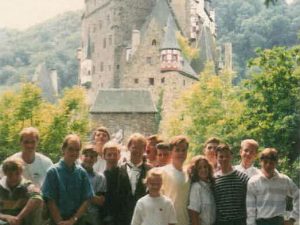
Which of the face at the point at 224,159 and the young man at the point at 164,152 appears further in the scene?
the young man at the point at 164,152

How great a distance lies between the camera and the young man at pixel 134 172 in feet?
24.3

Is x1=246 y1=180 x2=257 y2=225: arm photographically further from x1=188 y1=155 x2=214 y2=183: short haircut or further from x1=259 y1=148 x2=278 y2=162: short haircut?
x1=188 y1=155 x2=214 y2=183: short haircut

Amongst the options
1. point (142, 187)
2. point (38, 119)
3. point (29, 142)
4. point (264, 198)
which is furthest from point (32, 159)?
point (38, 119)

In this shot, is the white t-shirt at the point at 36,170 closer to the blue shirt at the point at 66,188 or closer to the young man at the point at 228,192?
the blue shirt at the point at 66,188

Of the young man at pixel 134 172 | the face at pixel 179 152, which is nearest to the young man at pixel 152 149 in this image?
the young man at pixel 134 172

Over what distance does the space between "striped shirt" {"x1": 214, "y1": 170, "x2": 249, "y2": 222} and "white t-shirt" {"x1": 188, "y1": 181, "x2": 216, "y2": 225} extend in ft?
0.25

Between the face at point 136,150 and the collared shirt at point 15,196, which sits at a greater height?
the face at point 136,150

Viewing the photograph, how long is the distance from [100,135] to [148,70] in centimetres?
4878

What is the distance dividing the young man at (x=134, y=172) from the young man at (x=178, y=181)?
1.19 ft

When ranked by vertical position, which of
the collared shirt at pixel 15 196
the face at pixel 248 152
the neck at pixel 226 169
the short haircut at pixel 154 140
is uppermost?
the short haircut at pixel 154 140

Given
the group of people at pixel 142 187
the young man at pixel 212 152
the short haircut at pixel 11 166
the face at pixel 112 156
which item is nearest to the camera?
the short haircut at pixel 11 166

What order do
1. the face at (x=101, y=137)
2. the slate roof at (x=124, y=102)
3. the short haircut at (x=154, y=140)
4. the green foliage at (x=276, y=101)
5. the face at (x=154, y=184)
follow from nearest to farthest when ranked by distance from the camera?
1. the face at (x=154, y=184)
2. the short haircut at (x=154, y=140)
3. the face at (x=101, y=137)
4. the green foliage at (x=276, y=101)
5. the slate roof at (x=124, y=102)

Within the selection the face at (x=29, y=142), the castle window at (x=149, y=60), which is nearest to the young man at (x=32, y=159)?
the face at (x=29, y=142)

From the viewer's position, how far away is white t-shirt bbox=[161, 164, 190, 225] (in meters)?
7.10
